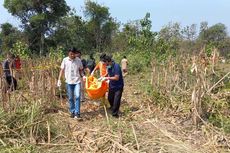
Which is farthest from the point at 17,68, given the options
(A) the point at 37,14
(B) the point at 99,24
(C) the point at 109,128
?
(B) the point at 99,24

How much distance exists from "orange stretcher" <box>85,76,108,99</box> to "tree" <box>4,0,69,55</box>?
23.3 m

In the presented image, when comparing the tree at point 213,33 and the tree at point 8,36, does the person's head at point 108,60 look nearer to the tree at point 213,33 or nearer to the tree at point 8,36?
the tree at point 8,36

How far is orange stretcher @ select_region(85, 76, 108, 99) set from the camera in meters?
8.71

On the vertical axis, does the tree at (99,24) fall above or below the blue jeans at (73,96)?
above

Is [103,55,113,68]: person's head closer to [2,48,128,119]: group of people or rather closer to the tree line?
[2,48,128,119]: group of people

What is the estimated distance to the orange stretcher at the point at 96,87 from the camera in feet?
28.6

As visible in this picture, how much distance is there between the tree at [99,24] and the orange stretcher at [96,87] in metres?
25.5

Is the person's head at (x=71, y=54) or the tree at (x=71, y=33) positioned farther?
the tree at (x=71, y=33)

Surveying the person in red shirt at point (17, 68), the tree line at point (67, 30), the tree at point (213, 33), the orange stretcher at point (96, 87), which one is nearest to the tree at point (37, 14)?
the tree line at point (67, 30)

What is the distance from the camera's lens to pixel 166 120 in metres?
7.76

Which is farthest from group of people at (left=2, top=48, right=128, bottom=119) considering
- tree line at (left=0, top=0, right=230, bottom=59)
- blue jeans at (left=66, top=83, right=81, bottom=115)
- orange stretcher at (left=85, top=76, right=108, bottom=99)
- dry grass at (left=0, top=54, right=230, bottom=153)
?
tree line at (left=0, top=0, right=230, bottom=59)

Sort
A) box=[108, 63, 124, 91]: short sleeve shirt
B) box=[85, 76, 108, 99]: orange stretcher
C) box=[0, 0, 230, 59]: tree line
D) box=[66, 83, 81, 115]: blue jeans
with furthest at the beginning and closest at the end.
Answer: box=[0, 0, 230, 59]: tree line → box=[85, 76, 108, 99]: orange stretcher → box=[108, 63, 124, 91]: short sleeve shirt → box=[66, 83, 81, 115]: blue jeans

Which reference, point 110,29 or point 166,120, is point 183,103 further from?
point 110,29

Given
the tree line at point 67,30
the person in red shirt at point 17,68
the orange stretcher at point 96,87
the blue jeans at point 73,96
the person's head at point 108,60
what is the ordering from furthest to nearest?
the tree line at point 67,30, the person in red shirt at point 17,68, the orange stretcher at point 96,87, the person's head at point 108,60, the blue jeans at point 73,96
